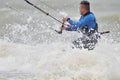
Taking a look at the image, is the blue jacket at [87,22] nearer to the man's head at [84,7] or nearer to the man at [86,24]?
the man at [86,24]

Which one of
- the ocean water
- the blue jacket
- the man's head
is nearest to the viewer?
the ocean water

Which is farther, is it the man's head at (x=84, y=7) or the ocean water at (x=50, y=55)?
the man's head at (x=84, y=7)

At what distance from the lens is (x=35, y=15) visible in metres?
24.9

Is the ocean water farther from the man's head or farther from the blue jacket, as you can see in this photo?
the man's head

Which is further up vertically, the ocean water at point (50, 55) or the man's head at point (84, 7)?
the man's head at point (84, 7)

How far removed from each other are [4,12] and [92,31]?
1493cm

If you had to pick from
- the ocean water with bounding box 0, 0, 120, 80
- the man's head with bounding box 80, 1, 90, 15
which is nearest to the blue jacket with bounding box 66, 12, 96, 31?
the man's head with bounding box 80, 1, 90, 15

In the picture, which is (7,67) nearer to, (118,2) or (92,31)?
(92,31)

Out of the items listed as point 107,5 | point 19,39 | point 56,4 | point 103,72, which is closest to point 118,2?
point 107,5

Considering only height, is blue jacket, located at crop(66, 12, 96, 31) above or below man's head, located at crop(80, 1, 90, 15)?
below

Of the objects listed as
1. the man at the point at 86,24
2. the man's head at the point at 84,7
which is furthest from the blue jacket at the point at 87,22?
the man's head at the point at 84,7

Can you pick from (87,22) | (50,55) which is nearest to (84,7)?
(87,22)

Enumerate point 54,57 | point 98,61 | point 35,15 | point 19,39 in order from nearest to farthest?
point 98,61
point 54,57
point 19,39
point 35,15

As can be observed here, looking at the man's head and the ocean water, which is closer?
the ocean water
